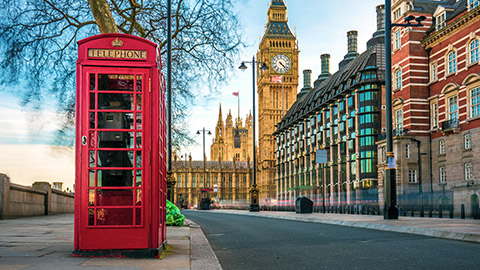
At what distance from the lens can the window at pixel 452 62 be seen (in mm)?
43291

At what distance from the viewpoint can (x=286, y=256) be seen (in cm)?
817

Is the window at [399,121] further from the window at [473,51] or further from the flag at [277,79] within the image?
the flag at [277,79]

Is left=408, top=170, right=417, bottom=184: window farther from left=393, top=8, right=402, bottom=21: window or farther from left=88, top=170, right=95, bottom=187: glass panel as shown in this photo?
left=88, top=170, right=95, bottom=187: glass panel

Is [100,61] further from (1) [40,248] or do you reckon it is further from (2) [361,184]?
(2) [361,184]

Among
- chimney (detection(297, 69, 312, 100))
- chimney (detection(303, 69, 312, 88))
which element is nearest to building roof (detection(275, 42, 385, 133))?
chimney (detection(297, 69, 312, 100))

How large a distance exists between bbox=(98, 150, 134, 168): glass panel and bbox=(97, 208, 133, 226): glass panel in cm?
59

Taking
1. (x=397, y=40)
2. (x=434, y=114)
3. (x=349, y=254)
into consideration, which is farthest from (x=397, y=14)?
(x=349, y=254)

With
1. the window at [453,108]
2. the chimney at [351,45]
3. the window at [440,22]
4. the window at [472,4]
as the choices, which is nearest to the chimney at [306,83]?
the chimney at [351,45]

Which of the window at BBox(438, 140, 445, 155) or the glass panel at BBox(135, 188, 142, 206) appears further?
the window at BBox(438, 140, 445, 155)

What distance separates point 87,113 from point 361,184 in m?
60.1

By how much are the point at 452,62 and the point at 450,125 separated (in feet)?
18.2

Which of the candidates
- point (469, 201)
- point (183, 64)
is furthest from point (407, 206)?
point (183, 64)

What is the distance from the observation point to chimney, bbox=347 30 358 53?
3560 inches

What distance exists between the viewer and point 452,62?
43906 mm
